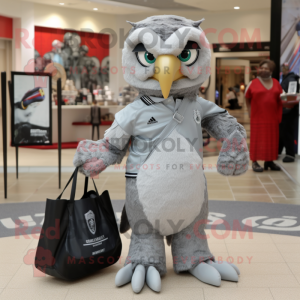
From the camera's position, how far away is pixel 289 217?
353 centimetres

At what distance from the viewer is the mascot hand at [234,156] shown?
222 cm

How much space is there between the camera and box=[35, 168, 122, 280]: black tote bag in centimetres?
211

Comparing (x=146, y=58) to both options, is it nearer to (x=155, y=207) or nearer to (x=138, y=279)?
(x=155, y=207)

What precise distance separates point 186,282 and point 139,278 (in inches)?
10.8

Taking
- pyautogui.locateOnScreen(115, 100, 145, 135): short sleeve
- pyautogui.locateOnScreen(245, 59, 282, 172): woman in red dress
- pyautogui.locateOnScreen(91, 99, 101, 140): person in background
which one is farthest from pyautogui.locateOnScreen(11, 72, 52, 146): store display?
pyautogui.locateOnScreen(91, 99, 101, 140): person in background

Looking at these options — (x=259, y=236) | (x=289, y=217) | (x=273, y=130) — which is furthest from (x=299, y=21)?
(x=259, y=236)

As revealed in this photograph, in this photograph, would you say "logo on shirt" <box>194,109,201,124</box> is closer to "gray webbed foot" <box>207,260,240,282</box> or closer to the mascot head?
the mascot head

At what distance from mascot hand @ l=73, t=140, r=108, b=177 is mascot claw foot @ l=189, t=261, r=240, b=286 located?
2.39 feet

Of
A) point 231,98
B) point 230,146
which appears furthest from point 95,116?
point 230,146

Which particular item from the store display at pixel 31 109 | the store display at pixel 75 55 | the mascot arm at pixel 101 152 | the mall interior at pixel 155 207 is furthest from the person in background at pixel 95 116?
the mascot arm at pixel 101 152

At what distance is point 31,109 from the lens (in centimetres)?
466

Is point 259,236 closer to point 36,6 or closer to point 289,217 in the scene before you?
point 289,217

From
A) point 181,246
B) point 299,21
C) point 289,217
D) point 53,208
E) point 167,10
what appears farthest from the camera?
point 167,10

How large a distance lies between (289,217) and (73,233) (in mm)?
2062
